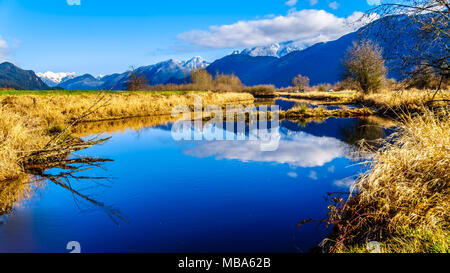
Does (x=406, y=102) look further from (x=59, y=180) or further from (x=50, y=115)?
(x=50, y=115)

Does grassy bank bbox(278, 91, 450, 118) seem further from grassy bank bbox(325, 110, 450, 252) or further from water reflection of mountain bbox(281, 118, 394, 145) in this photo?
grassy bank bbox(325, 110, 450, 252)

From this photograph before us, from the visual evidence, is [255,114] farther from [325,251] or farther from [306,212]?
[325,251]

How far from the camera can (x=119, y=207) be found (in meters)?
6.15

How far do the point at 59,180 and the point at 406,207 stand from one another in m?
8.99

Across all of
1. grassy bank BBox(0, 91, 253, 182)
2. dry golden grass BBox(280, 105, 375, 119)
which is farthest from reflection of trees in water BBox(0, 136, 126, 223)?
dry golden grass BBox(280, 105, 375, 119)

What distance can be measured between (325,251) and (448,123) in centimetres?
461

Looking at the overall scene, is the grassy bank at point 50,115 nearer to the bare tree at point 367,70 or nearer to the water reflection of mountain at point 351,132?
the water reflection of mountain at point 351,132

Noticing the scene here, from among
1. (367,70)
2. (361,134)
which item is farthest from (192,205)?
(367,70)

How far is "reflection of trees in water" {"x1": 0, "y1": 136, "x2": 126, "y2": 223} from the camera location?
20.4 feet

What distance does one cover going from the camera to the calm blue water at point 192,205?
468 centimetres

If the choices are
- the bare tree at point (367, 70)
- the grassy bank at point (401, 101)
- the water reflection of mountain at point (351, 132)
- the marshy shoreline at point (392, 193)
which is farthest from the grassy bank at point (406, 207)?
the bare tree at point (367, 70)

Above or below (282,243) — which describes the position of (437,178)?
above

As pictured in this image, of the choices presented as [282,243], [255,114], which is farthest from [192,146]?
[255,114]

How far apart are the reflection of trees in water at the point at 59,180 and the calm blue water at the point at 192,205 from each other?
14cm
